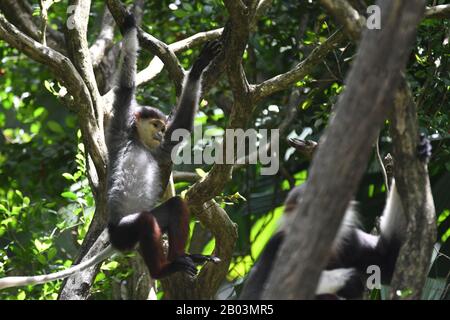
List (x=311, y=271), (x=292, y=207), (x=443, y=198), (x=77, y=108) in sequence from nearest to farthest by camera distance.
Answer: (x=311, y=271)
(x=292, y=207)
(x=77, y=108)
(x=443, y=198)

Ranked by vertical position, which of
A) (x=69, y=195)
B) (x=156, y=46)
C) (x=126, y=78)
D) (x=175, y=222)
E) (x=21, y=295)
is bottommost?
(x=21, y=295)

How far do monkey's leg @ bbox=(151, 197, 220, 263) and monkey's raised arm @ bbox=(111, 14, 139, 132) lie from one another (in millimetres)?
896

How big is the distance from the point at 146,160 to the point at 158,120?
1.27 ft

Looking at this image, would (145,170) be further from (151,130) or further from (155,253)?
(155,253)

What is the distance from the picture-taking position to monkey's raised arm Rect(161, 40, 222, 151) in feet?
21.2

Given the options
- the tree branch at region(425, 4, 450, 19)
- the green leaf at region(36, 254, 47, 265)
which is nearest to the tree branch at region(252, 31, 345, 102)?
the tree branch at region(425, 4, 450, 19)

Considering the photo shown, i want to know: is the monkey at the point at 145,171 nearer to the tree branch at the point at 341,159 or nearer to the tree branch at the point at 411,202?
the tree branch at the point at 411,202

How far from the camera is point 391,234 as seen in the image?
5.58 meters

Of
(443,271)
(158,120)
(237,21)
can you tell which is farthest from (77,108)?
(443,271)

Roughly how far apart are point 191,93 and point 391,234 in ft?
7.01

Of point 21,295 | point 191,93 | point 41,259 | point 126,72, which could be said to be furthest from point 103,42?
point 21,295

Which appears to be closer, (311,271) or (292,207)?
(311,271)
